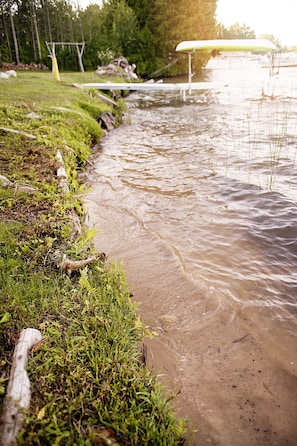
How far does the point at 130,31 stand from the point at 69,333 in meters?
38.0

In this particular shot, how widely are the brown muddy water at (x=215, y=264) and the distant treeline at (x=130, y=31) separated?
1165 inches

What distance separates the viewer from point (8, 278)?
291 cm

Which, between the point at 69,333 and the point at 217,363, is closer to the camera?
the point at 69,333

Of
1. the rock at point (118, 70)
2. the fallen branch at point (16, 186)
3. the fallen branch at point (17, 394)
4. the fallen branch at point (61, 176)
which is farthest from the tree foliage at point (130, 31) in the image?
the fallen branch at point (17, 394)

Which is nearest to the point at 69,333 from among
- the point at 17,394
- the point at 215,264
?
the point at 17,394

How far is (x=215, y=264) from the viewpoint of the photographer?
4238 mm

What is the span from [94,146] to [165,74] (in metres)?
29.2

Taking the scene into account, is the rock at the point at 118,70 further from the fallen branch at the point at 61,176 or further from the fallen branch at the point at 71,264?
the fallen branch at the point at 71,264

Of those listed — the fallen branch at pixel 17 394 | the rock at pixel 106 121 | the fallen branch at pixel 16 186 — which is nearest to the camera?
the fallen branch at pixel 17 394

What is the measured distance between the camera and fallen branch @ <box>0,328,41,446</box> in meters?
1.80

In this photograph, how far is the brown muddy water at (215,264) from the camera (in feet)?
8.20

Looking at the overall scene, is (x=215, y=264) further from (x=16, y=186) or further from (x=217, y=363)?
(x=16, y=186)

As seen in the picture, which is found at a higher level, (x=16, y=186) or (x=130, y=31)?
(x=130, y=31)

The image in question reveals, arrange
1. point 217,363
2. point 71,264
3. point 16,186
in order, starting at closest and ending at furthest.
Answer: point 217,363 < point 71,264 < point 16,186
